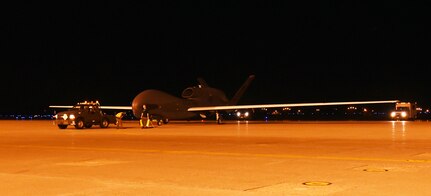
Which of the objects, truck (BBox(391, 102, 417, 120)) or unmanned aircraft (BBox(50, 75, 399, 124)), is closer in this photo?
unmanned aircraft (BBox(50, 75, 399, 124))

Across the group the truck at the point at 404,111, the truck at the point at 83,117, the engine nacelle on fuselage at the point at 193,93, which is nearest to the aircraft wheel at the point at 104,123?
the truck at the point at 83,117

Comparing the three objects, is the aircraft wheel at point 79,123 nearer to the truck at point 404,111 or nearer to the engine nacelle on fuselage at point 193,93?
the engine nacelle on fuselage at point 193,93

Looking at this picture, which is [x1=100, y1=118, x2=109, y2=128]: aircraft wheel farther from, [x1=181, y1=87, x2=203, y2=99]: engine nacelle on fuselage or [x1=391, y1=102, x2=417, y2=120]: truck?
[x1=391, y1=102, x2=417, y2=120]: truck

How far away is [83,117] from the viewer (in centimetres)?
4281

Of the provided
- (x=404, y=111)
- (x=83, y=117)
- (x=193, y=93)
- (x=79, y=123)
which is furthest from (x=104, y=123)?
(x=404, y=111)

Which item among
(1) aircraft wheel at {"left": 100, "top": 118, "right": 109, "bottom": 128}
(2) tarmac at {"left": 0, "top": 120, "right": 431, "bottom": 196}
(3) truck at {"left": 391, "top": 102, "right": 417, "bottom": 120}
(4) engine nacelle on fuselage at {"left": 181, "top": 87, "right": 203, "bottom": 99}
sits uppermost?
(4) engine nacelle on fuselage at {"left": 181, "top": 87, "right": 203, "bottom": 99}

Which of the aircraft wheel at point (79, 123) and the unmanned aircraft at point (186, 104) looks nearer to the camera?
the aircraft wheel at point (79, 123)

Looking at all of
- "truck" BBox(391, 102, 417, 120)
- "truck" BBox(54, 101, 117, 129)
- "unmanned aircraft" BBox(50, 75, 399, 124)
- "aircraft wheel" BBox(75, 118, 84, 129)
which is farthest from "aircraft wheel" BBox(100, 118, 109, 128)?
"truck" BBox(391, 102, 417, 120)

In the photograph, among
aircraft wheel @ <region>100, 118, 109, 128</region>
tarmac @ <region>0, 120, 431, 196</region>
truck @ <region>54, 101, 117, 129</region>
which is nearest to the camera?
tarmac @ <region>0, 120, 431, 196</region>

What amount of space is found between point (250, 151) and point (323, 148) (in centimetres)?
276

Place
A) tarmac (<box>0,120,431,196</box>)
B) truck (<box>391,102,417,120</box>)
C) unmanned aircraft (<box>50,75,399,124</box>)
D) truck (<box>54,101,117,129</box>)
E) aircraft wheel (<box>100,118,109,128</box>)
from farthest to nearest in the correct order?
1. truck (<box>391,102,417,120</box>)
2. unmanned aircraft (<box>50,75,399,124</box>)
3. aircraft wheel (<box>100,118,109,128</box>)
4. truck (<box>54,101,117,129</box>)
5. tarmac (<box>0,120,431,196</box>)

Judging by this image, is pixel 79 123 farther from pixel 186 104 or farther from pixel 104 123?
pixel 186 104

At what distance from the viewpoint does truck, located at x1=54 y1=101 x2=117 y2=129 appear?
42031mm

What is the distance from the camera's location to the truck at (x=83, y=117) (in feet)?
138
